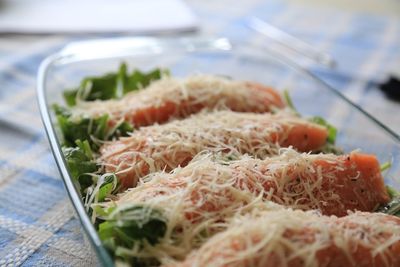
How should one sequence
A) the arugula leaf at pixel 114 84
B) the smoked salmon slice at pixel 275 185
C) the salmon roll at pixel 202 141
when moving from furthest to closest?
→ the arugula leaf at pixel 114 84 → the salmon roll at pixel 202 141 → the smoked salmon slice at pixel 275 185

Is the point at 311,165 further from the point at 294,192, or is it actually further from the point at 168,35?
the point at 168,35

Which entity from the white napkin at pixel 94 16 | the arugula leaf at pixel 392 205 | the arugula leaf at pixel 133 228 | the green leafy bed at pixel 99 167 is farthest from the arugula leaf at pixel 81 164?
the white napkin at pixel 94 16

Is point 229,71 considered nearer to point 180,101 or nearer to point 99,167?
point 180,101

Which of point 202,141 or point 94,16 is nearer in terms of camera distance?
point 202,141

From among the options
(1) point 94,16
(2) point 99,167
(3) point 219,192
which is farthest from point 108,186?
(1) point 94,16

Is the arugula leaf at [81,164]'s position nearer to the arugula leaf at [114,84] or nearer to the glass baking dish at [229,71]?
the glass baking dish at [229,71]

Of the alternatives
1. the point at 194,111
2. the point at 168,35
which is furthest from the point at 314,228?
the point at 168,35
